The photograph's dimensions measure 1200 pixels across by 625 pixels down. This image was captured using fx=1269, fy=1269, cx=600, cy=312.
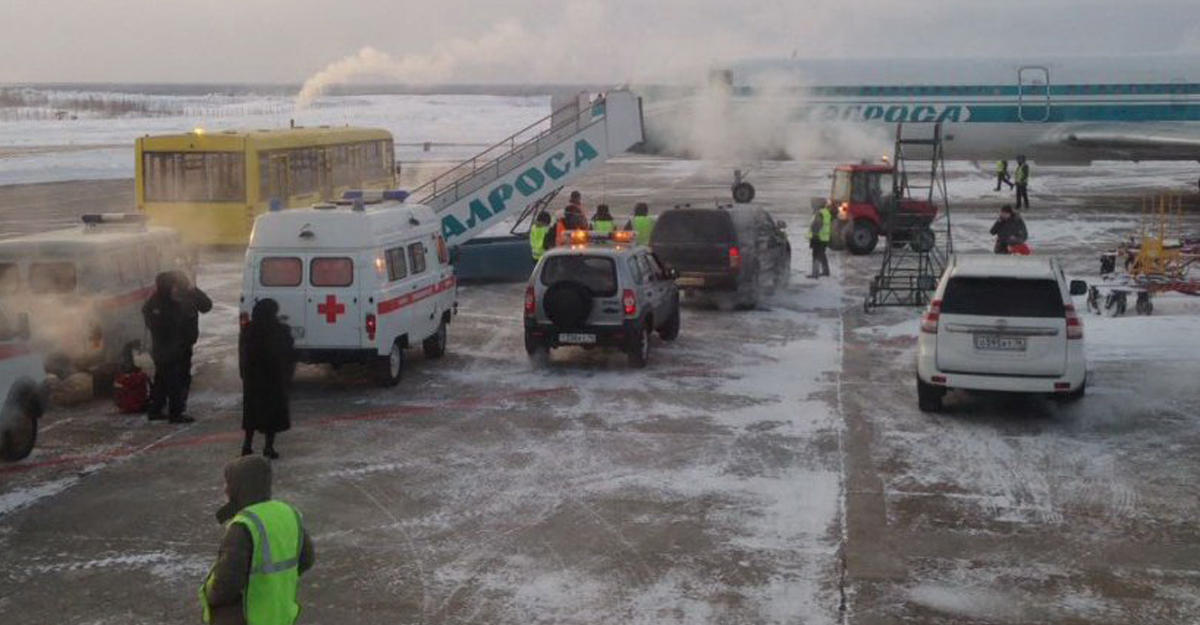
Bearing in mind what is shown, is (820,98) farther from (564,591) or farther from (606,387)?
(564,591)

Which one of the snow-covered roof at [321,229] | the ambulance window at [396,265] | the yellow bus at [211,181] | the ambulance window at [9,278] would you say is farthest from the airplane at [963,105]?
the ambulance window at [9,278]

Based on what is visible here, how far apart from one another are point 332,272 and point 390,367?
1.38 m

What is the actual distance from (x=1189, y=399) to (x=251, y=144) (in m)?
21.1

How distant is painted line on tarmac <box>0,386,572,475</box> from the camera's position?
40.1 ft

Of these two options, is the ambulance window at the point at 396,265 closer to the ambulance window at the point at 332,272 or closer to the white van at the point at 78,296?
the ambulance window at the point at 332,272

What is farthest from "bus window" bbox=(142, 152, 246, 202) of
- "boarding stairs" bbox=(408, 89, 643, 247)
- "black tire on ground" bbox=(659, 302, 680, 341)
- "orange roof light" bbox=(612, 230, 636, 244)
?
"black tire on ground" bbox=(659, 302, 680, 341)

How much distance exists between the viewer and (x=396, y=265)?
51.5ft

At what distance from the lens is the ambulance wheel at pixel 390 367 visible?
15.4m

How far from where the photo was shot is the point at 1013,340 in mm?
13422

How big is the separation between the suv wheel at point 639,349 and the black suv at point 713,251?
14.6 feet

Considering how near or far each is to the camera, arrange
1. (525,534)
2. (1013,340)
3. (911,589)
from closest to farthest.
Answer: (911,589), (525,534), (1013,340)

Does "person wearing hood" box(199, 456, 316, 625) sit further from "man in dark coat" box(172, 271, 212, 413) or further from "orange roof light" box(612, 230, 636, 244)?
"orange roof light" box(612, 230, 636, 244)

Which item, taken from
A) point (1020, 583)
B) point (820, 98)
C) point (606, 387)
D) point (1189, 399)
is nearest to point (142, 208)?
point (606, 387)

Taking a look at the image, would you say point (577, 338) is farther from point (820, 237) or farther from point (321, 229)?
point (820, 237)
